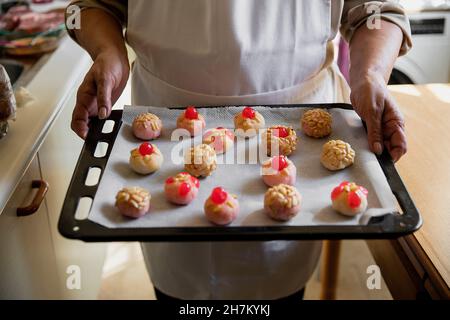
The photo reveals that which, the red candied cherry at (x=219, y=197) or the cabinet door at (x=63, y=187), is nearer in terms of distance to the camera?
the red candied cherry at (x=219, y=197)

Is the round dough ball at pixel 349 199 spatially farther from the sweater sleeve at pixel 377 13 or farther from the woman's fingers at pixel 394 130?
the sweater sleeve at pixel 377 13

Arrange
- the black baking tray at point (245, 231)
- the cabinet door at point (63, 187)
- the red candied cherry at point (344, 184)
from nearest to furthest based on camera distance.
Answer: the black baking tray at point (245, 231) < the red candied cherry at point (344, 184) < the cabinet door at point (63, 187)

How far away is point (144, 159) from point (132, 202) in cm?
14

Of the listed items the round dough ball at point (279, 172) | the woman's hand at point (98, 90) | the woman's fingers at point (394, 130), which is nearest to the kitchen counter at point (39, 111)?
the woman's hand at point (98, 90)

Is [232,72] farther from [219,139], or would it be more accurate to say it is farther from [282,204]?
[282,204]

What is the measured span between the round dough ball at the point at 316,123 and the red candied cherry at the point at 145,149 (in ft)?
1.01

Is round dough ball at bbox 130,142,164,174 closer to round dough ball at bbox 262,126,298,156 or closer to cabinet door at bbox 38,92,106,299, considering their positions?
round dough ball at bbox 262,126,298,156

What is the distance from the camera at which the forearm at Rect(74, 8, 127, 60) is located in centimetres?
101

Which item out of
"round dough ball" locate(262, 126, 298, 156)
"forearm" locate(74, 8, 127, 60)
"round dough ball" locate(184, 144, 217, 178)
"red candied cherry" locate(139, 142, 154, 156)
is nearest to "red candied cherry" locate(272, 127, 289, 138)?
"round dough ball" locate(262, 126, 298, 156)

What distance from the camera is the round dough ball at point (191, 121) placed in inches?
38.4

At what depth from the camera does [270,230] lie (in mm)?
733

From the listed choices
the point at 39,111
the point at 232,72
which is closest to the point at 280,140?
the point at 232,72
